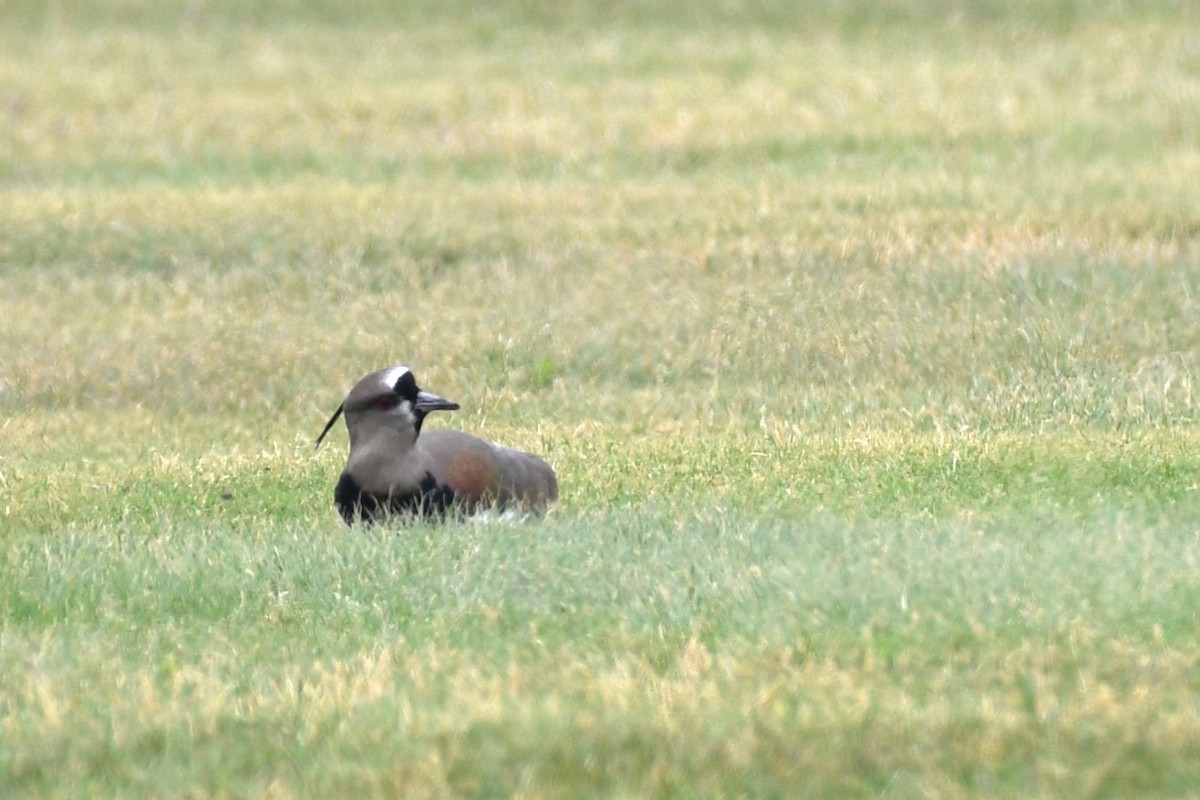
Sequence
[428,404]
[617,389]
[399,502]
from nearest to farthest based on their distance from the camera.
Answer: [399,502] → [428,404] → [617,389]

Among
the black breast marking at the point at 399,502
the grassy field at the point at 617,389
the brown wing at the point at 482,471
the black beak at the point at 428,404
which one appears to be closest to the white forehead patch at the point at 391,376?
the black beak at the point at 428,404

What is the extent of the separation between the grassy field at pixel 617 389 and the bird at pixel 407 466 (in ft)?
1.18

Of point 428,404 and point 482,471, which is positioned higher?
point 428,404

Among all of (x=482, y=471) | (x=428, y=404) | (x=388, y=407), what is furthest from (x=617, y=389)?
(x=388, y=407)

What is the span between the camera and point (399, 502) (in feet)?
30.8

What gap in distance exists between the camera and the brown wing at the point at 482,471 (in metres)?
9.55

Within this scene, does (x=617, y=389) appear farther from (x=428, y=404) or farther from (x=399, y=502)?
(x=399, y=502)

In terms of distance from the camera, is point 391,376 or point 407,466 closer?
point 407,466

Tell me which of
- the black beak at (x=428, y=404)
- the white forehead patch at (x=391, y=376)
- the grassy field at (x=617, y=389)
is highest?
the white forehead patch at (x=391, y=376)

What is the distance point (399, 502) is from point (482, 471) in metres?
0.46

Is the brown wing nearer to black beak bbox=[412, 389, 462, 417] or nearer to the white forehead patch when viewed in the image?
black beak bbox=[412, 389, 462, 417]

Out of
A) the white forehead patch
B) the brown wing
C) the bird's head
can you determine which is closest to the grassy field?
the brown wing

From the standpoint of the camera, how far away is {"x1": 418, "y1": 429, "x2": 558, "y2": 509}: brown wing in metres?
9.55

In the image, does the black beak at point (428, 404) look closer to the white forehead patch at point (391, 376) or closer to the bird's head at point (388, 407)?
the bird's head at point (388, 407)
